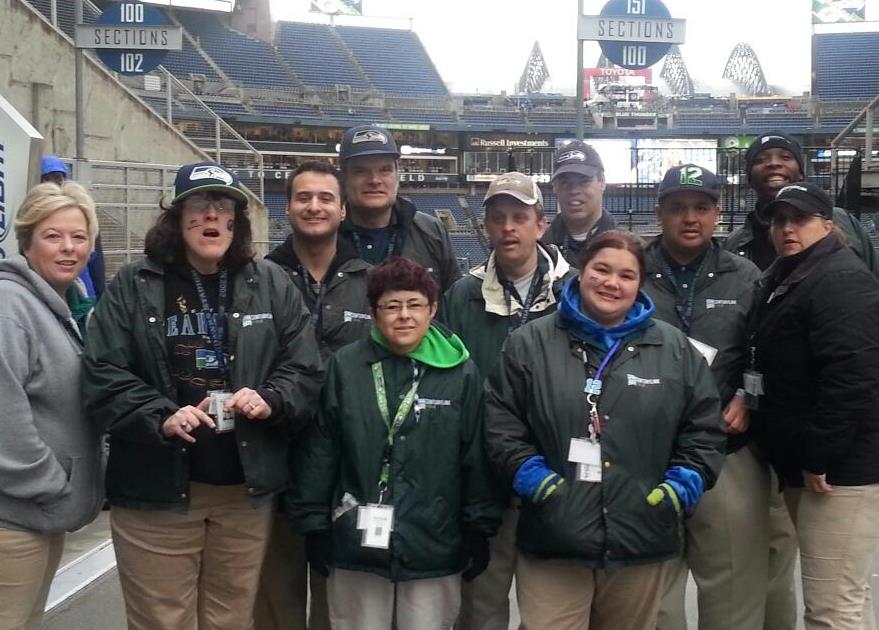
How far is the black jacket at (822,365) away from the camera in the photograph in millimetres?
2977

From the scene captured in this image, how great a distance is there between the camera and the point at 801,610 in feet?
13.8

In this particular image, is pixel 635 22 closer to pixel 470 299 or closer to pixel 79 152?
pixel 470 299

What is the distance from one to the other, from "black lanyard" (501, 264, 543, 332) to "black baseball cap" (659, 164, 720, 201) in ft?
1.79

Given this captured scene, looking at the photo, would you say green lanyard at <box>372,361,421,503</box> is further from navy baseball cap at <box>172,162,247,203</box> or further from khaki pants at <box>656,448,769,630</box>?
khaki pants at <box>656,448,769,630</box>

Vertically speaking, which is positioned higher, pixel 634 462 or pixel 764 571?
pixel 634 462

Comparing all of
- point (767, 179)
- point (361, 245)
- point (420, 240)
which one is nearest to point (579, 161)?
point (767, 179)

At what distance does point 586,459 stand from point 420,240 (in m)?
1.37

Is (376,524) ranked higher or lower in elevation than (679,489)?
lower

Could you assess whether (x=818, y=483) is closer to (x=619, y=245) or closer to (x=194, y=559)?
(x=619, y=245)

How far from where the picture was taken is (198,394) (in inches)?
116

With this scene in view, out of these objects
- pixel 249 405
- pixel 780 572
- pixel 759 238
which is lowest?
pixel 780 572

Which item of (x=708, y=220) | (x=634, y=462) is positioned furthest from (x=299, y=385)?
(x=708, y=220)

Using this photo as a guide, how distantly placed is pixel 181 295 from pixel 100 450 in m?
0.58

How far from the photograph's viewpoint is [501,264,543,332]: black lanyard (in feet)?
11.2
